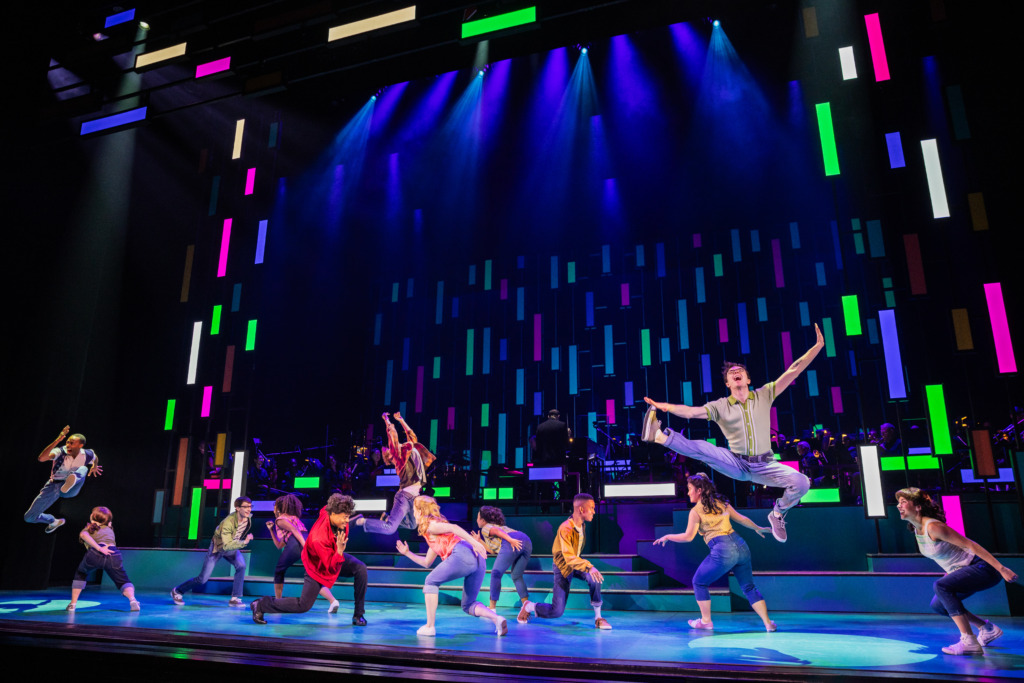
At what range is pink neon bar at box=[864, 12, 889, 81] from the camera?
7008 mm

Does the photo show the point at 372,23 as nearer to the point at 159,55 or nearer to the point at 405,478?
the point at 159,55

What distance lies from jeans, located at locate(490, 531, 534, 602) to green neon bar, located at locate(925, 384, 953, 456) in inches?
156

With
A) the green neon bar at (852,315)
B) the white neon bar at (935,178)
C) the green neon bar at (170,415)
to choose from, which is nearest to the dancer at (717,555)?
the green neon bar at (852,315)

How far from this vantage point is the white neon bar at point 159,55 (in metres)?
7.43

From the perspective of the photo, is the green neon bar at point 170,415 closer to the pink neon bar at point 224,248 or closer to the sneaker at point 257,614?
the pink neon bar at point 224,248

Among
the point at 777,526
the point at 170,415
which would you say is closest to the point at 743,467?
the point at 777,526

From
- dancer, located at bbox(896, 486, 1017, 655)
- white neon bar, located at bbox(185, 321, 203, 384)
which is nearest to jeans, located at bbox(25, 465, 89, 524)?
white neon bar, located at bbox(185, 321, 203, 384)

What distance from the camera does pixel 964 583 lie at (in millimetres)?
4523

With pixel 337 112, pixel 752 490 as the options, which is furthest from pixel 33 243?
pixel 752 490

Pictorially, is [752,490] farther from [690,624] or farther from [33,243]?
[33,243]

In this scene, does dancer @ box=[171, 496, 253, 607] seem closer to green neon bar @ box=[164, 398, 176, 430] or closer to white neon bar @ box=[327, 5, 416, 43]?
green neon bar @ box=[164, 398, 176, 430]

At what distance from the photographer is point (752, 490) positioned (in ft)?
29.9

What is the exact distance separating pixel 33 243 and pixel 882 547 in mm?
11104

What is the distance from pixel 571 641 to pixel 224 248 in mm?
8491
